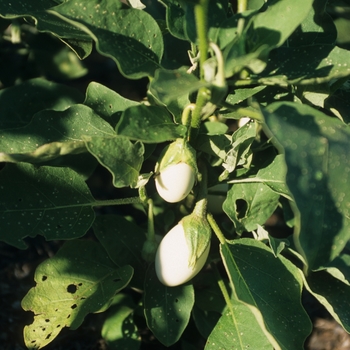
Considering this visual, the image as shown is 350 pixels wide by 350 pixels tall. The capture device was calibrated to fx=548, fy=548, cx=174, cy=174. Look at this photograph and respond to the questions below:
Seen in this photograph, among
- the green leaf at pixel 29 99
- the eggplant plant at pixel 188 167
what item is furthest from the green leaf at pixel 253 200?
the green leaf at pixel 29 99

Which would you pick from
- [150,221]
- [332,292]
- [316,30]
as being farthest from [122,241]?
[316,30]

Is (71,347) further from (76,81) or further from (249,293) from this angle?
(76,81)

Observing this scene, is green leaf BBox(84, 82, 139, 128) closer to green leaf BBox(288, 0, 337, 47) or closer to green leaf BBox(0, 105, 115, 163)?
green leaf BBox(0, 105, 115, 163)

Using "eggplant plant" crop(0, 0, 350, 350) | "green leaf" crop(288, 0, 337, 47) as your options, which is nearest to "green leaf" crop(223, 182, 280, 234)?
"eggplant plant" crop(0, 0, 350, 350)

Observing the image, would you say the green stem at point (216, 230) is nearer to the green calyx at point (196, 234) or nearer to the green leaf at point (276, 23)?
the green calyx at point (196, 234)

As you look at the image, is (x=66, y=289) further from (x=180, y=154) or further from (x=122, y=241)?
(x=180, y=154)

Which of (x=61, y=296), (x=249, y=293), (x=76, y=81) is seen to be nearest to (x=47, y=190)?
(x=61, y=296)

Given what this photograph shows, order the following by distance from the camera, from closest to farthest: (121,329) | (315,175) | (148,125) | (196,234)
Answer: (315,175) → (148,125) → (196,234) → (121,329)
